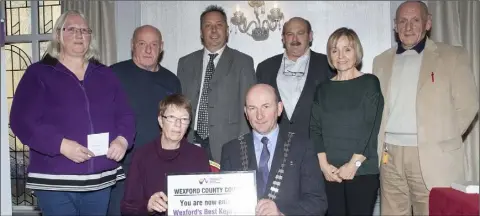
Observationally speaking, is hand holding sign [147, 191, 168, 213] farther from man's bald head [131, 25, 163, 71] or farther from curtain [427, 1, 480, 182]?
curtain [427, 1, 480, 182]

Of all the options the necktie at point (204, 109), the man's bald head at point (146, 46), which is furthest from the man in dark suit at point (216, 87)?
the man's bald head at point (146, 46)

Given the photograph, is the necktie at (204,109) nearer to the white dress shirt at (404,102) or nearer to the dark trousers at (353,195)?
the dark trousers at (353,195)

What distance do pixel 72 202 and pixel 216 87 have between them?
1622 mm

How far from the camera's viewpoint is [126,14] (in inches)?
234

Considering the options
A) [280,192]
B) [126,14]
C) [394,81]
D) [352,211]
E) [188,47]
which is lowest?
[352,211]

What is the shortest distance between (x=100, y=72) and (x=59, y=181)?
0.79 meters

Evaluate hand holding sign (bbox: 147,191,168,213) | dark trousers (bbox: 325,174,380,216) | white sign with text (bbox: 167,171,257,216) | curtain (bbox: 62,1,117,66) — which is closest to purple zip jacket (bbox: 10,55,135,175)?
hand holding sign (bbox: 147,191,168,213)

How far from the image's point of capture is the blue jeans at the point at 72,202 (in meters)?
3.09

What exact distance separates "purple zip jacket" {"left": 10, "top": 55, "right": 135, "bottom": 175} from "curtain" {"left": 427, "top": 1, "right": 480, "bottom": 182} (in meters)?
3.83

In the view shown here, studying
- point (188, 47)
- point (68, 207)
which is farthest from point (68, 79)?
point (188, 47)

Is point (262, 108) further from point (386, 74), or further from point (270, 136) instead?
point (386, 74)

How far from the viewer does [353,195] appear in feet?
11.4

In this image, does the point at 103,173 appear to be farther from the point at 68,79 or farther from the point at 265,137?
the point at 265,137

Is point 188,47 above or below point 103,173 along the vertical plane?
above
